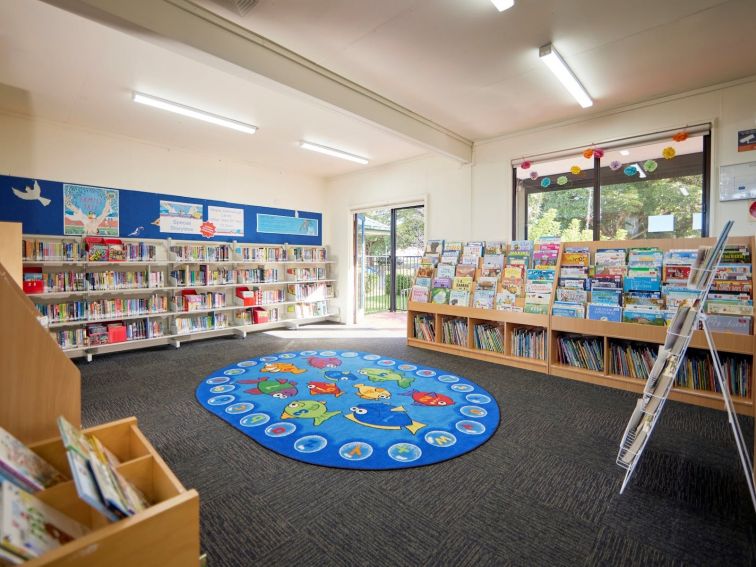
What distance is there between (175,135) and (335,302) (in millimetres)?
4023

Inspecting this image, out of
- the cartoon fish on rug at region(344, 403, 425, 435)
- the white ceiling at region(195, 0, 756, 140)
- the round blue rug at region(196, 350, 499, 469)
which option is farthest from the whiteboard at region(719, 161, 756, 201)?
the cartoon fish on rug at region(344, 403, 425, 435)

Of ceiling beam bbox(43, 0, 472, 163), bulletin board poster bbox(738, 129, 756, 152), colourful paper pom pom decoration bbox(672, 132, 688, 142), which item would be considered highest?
ceiling beam bbox(43, 0, 472, 163)

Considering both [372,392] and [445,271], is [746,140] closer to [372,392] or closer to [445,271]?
[445,271]

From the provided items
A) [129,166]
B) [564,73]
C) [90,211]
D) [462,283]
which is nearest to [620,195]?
[564,73]

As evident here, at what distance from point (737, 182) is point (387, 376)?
4054 millimetres

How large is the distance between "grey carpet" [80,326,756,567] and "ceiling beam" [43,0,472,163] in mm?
2833

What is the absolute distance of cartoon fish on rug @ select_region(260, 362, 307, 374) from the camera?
4.34 metres

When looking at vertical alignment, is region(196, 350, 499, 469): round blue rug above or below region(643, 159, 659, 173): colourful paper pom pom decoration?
below

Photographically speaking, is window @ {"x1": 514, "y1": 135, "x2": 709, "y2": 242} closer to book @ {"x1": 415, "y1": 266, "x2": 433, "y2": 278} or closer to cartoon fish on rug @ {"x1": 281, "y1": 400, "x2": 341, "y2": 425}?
book @ {"x1": 415, "y1": 266, "x2": 433, "y2": 278}

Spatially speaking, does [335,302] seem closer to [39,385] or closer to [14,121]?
[14,121]

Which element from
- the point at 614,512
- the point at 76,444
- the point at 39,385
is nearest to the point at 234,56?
the point at 39,385

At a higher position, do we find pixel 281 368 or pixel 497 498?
pixel 281 368

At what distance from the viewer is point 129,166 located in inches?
214

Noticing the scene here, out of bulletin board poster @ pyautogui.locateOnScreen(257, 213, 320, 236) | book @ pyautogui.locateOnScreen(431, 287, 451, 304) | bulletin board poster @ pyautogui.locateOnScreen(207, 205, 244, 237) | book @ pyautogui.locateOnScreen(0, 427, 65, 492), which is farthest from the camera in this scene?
bulletin board poster @ pyautogui.locateOnScreen(257, 213, 320, 236)
